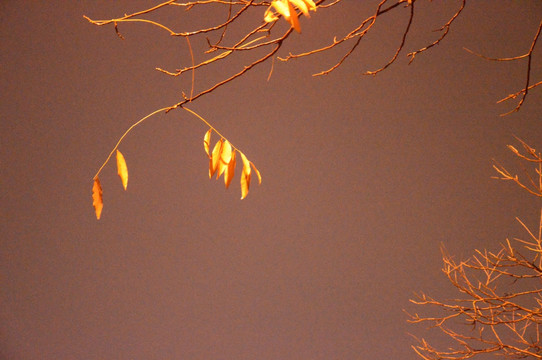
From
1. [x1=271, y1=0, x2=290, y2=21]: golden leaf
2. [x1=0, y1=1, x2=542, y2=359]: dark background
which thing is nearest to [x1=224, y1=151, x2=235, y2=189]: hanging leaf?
[x1=271, y1=0, x2=290, y2=21]: golden leaf

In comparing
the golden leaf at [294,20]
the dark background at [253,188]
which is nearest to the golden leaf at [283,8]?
the golden leaf at [294,20]

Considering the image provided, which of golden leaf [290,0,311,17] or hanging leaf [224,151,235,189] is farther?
hanging leaf [224,151,235,189]

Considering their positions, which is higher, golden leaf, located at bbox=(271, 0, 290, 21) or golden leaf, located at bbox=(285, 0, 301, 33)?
golden leaf, located at bbox=(271, 0, 290, 21)

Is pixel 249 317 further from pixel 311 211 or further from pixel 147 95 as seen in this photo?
pixel 147 95

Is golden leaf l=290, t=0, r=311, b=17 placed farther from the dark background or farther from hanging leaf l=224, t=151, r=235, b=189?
the dark background

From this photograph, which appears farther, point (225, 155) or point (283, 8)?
point (225, 155)

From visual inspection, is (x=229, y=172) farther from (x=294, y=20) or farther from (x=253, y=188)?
(x=253, y=188)

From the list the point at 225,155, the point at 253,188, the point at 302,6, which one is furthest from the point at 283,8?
the point at 253,188

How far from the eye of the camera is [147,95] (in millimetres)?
3148

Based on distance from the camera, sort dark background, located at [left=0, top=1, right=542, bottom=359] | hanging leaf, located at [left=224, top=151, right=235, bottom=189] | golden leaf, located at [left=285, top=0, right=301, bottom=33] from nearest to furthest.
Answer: golden leaf, located at [left=285, top=0, right=301, bottom=33], hanging leaf, located at [left=224, top=151, right=235, bottom=189], dark background, located at [left=0, top=1, right=542, bottom=359]

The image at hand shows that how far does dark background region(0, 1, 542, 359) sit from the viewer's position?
305 cm

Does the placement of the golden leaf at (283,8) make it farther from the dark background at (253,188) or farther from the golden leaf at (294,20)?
the dark background at (253,188)

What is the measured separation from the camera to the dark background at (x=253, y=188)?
305cm

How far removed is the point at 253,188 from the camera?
329 centimetres
